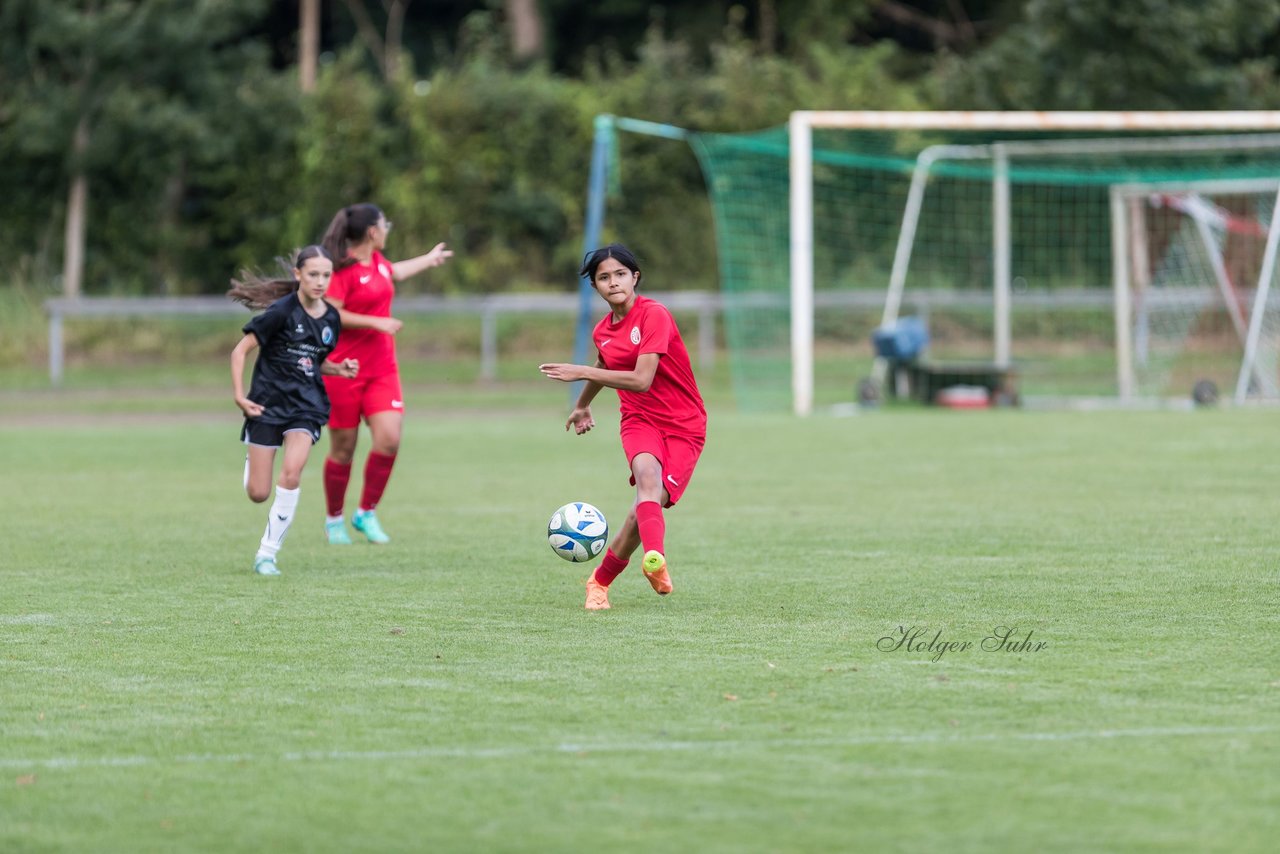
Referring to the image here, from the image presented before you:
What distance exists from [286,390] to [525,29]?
27.5m

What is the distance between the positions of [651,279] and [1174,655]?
2615cm

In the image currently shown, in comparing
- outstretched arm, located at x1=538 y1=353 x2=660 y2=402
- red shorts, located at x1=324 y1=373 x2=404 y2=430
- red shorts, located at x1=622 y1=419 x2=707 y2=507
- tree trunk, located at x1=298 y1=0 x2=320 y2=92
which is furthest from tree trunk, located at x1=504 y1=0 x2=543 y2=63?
outstretched arm, located at x1=538 y1=353 x2=660 y2=402

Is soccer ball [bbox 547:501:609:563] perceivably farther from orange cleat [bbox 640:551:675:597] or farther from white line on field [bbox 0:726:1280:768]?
white line on field [bbox 0:726:1280:768]

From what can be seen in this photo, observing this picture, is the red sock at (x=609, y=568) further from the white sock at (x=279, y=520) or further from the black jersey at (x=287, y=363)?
the black jersey at (x=287, y=363)

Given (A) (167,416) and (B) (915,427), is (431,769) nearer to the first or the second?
(B) (915,427)

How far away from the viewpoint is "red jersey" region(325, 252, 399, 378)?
10312mm

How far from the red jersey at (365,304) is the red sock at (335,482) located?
0.53m

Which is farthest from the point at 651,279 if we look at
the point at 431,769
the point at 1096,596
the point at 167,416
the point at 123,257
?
the point at 431,769

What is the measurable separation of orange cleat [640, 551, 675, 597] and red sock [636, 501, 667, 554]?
1.9 inches

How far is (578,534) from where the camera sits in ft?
26.6

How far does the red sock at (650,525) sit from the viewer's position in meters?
7.56

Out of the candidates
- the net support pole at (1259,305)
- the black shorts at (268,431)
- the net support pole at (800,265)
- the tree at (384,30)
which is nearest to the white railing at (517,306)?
the net support pole at (1259,305)
